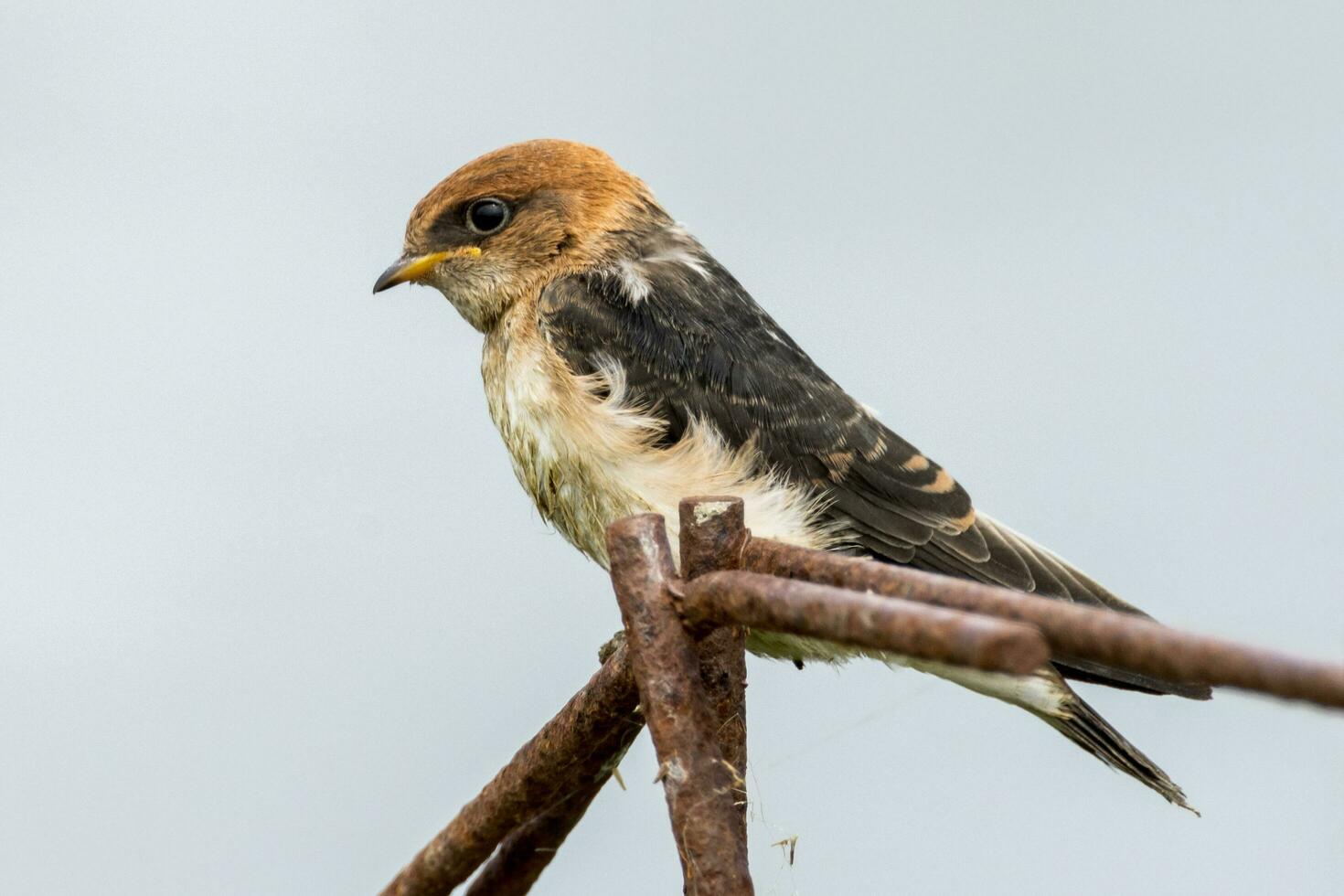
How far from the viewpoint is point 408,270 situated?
195 inches

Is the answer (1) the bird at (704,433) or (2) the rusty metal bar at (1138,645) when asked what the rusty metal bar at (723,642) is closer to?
(2) the rusty metal bar at (1138,645)

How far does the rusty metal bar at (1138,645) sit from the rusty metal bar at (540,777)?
0.77 m

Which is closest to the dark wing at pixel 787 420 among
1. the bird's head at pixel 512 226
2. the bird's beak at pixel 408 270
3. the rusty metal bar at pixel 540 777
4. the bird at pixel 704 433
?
the bird at pixel 704 433

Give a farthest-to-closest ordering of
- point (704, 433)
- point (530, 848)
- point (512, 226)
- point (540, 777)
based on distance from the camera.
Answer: point (512, 226) → point (704, 433) → point (530, 848) → point (540, 777)

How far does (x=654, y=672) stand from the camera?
2201 millimetres

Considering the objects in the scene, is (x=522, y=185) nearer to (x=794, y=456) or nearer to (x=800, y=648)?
(x=794, y=456)

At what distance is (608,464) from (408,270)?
1.12 m

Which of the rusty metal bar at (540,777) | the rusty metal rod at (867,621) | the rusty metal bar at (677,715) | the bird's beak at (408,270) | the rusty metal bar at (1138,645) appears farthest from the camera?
the bird's beak at (408,270)

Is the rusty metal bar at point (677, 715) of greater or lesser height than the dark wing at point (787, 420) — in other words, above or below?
below

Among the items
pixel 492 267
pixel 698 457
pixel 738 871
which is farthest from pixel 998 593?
pixel 492 267

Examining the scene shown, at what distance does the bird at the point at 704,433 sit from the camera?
4.21 m

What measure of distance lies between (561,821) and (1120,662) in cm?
163

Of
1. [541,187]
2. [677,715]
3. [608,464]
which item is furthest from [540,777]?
[541,187]

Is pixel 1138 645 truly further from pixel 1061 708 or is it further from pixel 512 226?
pixel 512 226
